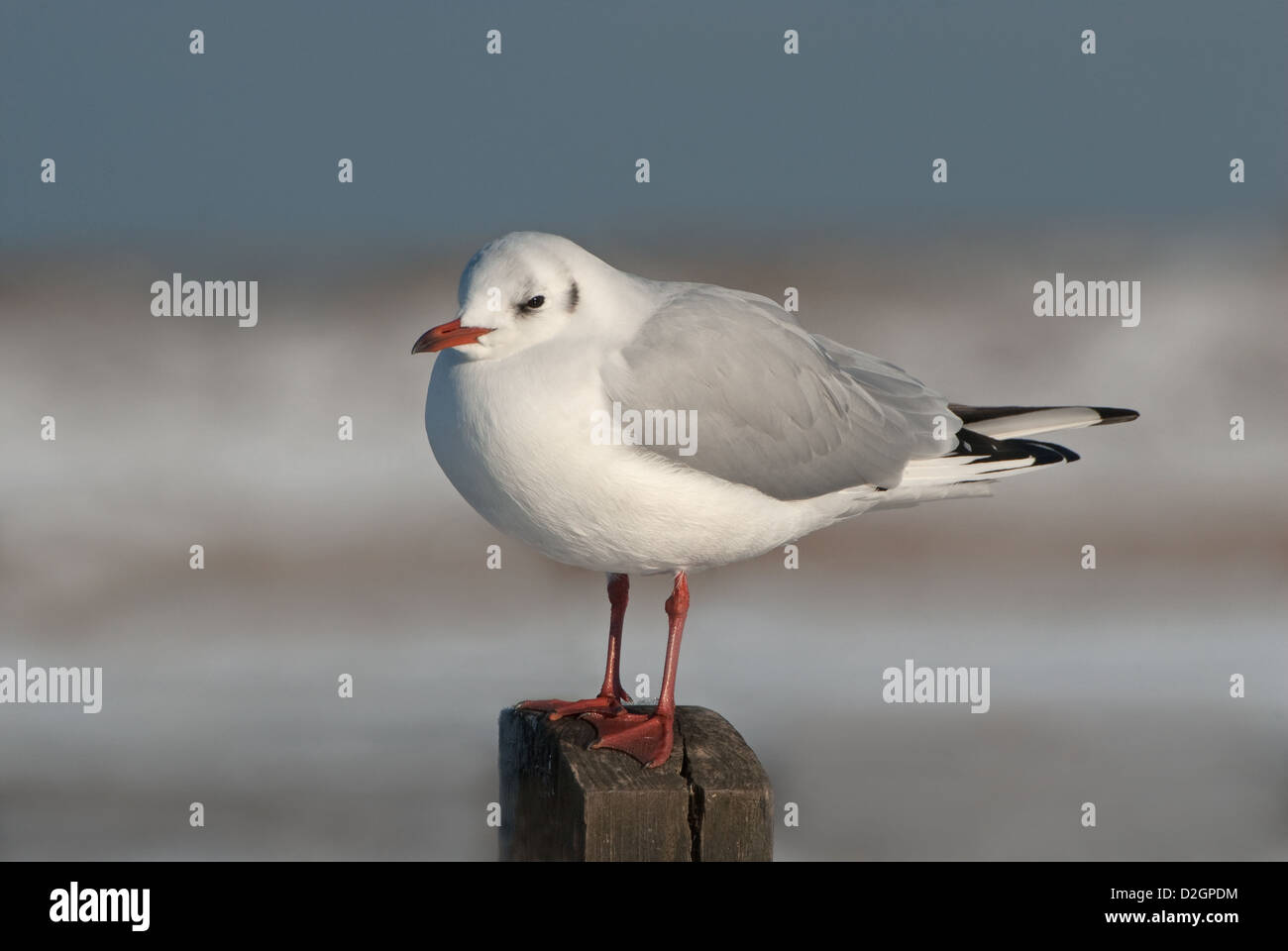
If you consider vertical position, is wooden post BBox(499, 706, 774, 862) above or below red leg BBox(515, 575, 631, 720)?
below

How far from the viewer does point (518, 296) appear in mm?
3795

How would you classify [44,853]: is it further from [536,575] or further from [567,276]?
[567,276]

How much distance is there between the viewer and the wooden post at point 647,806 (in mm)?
3189

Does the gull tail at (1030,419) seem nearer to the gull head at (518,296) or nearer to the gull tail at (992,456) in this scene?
the gull tail at (992,456)

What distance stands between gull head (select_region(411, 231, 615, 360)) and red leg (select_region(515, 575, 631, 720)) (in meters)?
0.96

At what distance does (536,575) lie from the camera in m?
11.3

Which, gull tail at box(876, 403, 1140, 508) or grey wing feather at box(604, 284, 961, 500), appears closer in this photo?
grey wing feather at box(604, 284, 961, 500)

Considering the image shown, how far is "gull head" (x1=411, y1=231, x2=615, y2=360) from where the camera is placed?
149 inches

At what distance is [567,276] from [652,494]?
62 cm

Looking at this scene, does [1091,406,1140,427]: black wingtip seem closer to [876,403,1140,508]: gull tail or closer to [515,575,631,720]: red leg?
[876,403,1140,508]: gull tail

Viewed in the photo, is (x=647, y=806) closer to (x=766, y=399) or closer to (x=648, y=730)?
(x=648, y=730)

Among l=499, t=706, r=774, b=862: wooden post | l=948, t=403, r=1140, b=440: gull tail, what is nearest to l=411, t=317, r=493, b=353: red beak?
l=499, t=706, r=774, b=862: wooden post

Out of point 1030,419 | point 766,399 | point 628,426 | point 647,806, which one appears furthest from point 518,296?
point 1030,419
